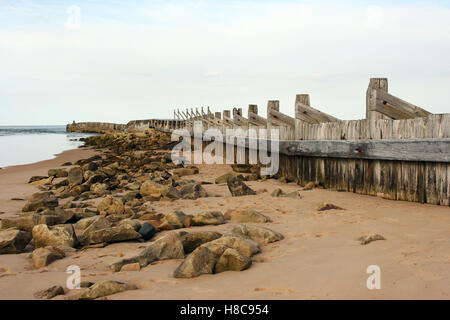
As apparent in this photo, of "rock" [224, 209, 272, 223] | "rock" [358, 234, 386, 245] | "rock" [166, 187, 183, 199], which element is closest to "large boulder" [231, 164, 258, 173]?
"rock" [166, 187, 183, 199]

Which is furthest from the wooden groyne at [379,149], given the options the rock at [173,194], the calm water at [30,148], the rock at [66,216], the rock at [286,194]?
the calm water at [30,148]

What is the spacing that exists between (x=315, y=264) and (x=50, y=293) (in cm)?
198

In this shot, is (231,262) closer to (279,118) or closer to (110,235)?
(110,235)

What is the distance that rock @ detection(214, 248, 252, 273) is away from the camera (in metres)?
3.29

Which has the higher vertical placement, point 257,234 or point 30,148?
point 30,148

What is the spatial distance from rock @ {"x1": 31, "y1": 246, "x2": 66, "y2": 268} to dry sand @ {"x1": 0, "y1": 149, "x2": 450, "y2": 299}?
69mm

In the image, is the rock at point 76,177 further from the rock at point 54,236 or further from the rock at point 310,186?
the rock at point 310,186

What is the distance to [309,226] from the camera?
471cm

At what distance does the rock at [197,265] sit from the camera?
3.21 meters

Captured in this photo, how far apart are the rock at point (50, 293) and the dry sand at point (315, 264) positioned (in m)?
0.09

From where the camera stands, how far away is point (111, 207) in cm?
611

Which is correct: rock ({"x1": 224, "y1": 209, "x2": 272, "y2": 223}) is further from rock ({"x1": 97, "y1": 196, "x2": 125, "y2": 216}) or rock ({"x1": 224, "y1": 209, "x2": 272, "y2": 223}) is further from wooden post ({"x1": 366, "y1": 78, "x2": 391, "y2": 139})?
wooden post ({"x1": 366, "y1": 78, "x2": 391, "y2": 139})

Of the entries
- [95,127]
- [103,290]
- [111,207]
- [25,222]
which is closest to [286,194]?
[111,207]
